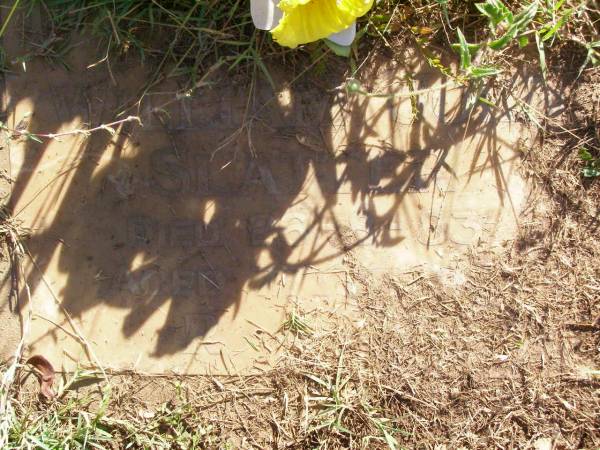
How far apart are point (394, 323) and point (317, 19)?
50.3 inches

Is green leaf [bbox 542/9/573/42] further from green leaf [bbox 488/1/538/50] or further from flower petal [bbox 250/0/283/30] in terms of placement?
flower petal [bbox 250/0/283/30]

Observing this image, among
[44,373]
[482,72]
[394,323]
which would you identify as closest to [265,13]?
[482,72]

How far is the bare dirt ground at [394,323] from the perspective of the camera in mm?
2469

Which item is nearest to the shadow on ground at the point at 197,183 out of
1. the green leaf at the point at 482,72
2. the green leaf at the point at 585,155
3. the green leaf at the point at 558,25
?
the green leaf at the point at 482,72

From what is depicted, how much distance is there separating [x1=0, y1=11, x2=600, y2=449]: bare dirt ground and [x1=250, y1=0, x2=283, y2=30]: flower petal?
393 millimetres

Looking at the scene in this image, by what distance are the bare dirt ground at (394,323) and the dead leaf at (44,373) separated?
8 cm

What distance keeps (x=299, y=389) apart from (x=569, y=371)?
3.84 ft

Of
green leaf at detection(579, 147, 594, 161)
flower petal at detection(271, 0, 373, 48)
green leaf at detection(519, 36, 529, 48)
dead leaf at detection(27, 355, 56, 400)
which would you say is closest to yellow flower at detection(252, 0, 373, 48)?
flower petal at detection(271, 0, 373, 48)

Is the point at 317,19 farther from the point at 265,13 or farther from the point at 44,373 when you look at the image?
the point at 44,373

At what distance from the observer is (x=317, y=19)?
1.98 m

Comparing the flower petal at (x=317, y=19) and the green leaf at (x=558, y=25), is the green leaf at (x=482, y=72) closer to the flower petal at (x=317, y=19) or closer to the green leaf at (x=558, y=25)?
the green leaf at (x=558, y=25)

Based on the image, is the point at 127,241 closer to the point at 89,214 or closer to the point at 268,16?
the point at 89,214

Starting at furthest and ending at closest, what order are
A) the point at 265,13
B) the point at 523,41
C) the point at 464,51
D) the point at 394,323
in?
the point at 394,323 < the point at 523,41 < the point at 464,51 < the point at 265,13

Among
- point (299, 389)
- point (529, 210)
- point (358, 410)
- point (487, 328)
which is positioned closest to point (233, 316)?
point (299, 389)
